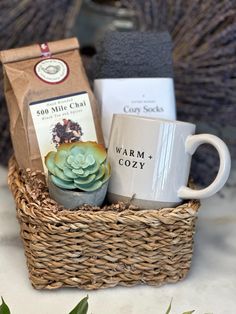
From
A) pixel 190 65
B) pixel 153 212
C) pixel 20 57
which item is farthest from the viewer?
pixel 190 65

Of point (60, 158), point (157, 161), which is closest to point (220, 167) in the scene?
point (157, 161)

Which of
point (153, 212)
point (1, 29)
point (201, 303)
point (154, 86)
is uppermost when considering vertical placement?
point (1, 29)

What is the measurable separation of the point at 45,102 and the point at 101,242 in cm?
20

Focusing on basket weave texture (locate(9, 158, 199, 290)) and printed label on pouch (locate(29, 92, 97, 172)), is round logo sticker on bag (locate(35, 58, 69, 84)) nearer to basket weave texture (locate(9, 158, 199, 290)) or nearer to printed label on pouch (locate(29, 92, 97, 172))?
printed label on pouch (locate(29, 92, 97, 172))

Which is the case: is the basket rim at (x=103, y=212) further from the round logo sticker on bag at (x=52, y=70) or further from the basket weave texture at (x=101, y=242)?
the round logo sticker on bag at (x=52, y=70)

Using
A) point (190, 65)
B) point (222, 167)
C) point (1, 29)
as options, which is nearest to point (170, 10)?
point (190, 65)

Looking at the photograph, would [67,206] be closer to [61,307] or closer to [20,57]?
[61,307]

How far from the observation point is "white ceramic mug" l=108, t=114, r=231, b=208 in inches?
25.4

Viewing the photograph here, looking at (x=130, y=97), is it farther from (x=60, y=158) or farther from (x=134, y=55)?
(x=60, y=158)

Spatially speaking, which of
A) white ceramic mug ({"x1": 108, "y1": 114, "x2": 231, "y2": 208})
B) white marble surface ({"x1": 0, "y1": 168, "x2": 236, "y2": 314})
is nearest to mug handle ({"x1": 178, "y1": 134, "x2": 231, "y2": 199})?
white ceramic mug ({"x1": 108, "y1": 114, "x2": 231, "y2": 208})

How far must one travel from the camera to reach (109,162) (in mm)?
675

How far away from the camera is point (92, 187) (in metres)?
0.63

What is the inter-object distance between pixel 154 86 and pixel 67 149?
197mm

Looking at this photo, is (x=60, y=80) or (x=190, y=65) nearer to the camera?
(x=60, y=80)
